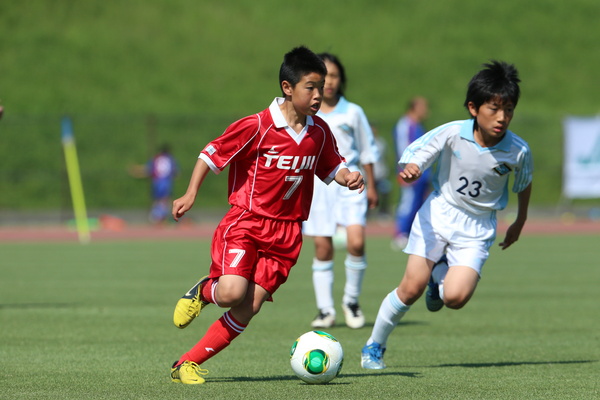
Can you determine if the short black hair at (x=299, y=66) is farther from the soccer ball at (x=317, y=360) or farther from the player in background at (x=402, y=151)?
the player in background at (x=402, y=151)

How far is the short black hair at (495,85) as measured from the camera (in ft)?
20.9

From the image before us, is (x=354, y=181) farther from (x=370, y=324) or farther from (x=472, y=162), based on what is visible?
(x=370, y=324)

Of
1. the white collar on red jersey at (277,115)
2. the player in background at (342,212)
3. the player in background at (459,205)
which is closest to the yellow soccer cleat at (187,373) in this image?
the player in background at (459,205)

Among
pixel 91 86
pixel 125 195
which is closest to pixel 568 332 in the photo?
pixel 125 195

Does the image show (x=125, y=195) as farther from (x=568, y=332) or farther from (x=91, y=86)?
(x=568, y=332)

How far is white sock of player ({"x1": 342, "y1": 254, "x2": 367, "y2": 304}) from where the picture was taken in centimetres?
904

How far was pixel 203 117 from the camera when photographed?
3203cm

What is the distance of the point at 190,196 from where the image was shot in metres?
5.80

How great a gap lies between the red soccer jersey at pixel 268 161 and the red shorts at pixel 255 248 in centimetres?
7

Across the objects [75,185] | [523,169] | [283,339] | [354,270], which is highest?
[523,169]

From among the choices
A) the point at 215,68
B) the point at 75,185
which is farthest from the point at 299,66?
the point at 215,68

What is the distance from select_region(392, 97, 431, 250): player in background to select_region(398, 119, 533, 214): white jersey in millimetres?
8134

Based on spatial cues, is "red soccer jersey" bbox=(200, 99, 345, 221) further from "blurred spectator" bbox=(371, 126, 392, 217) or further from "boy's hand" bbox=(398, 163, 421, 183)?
"blurred spectator" bbox=(371, 126, 392, 217)

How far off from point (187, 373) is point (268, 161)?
1369 millimetres
